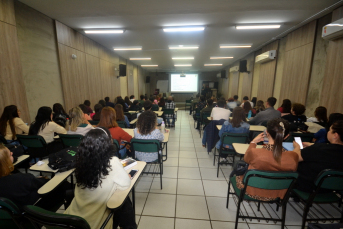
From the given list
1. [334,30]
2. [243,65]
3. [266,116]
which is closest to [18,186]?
[266,116]

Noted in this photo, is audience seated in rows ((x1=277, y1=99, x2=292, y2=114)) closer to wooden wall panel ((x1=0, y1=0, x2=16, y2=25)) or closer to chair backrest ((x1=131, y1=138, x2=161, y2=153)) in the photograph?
chair backrest ((x1=131, y1=138, x2=161, y2=153))

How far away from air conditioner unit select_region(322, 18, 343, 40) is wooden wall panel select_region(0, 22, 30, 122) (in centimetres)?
654

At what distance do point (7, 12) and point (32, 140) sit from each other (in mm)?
2699

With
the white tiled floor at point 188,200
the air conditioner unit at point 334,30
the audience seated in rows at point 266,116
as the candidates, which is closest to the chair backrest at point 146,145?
the white tiled floor at point 188,200

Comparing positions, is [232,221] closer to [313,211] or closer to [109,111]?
[313,211]

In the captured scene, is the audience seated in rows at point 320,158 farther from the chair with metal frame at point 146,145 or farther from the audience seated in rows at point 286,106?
the audience seated in rows at point 286,106

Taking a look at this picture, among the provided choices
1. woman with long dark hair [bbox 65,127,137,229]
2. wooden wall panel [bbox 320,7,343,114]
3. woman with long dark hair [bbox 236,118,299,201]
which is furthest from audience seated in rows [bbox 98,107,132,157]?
wooden wall panel [bbox 320,7,343,114]

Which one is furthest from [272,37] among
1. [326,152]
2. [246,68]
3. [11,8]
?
[11,8]

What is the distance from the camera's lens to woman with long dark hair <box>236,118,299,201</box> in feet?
5.37

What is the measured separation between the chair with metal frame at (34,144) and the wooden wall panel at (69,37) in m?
3.34

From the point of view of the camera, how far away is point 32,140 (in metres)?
2.58

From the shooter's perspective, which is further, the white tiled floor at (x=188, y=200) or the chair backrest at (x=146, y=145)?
the chair backrest at (x=146, y=145)

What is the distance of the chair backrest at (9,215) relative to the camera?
111 cm

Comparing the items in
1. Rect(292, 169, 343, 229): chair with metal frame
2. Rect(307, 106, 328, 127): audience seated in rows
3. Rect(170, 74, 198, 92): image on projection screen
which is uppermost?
Rect(170, 74, 198, 92): image on projection screen
